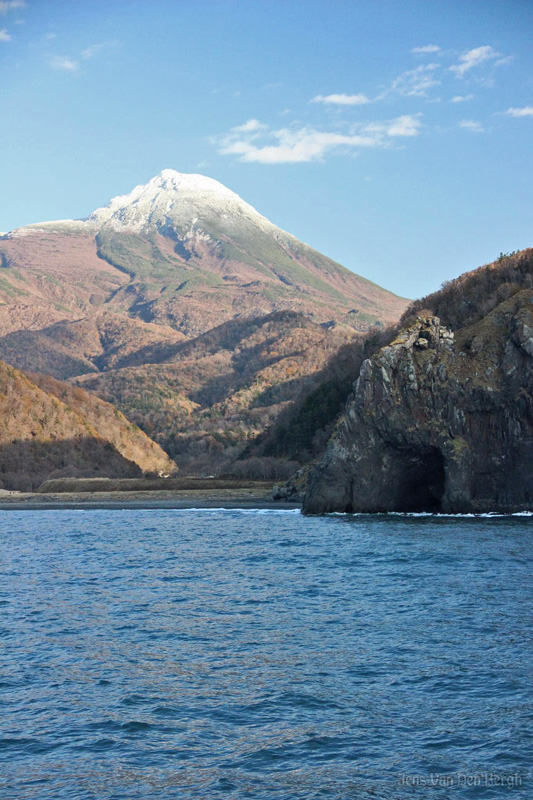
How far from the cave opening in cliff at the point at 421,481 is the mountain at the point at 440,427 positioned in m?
0.12

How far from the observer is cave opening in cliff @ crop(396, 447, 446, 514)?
7619 cm

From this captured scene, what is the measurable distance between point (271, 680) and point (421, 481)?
61944 mm

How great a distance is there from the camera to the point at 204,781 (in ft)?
48.8

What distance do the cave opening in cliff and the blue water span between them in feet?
115

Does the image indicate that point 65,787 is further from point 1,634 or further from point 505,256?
point 505,256

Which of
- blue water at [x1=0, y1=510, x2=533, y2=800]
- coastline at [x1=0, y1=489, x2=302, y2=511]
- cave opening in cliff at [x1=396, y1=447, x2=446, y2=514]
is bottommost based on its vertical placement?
coastline at [x1=0, y1=489, x2=302, y2=511]

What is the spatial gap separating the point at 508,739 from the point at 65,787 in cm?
858

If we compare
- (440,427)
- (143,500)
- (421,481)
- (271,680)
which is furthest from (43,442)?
(271,680)

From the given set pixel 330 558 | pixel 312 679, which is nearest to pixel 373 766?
pixel 312 679

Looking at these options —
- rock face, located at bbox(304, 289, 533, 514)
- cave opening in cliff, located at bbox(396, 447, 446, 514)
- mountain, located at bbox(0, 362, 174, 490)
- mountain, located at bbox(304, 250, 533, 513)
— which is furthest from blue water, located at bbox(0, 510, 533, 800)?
mountain, located at bbox(0, 362, 174, 490)

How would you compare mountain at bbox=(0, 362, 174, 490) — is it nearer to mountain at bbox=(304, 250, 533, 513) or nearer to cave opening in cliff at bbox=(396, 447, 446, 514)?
mountain at bbox=(304, 250, 533, 513)

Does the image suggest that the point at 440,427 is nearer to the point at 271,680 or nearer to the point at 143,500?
the point at 271,680

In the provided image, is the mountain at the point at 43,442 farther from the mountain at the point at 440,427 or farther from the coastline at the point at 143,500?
the mountain at the point at 440,427

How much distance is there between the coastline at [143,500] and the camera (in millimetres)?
105812
